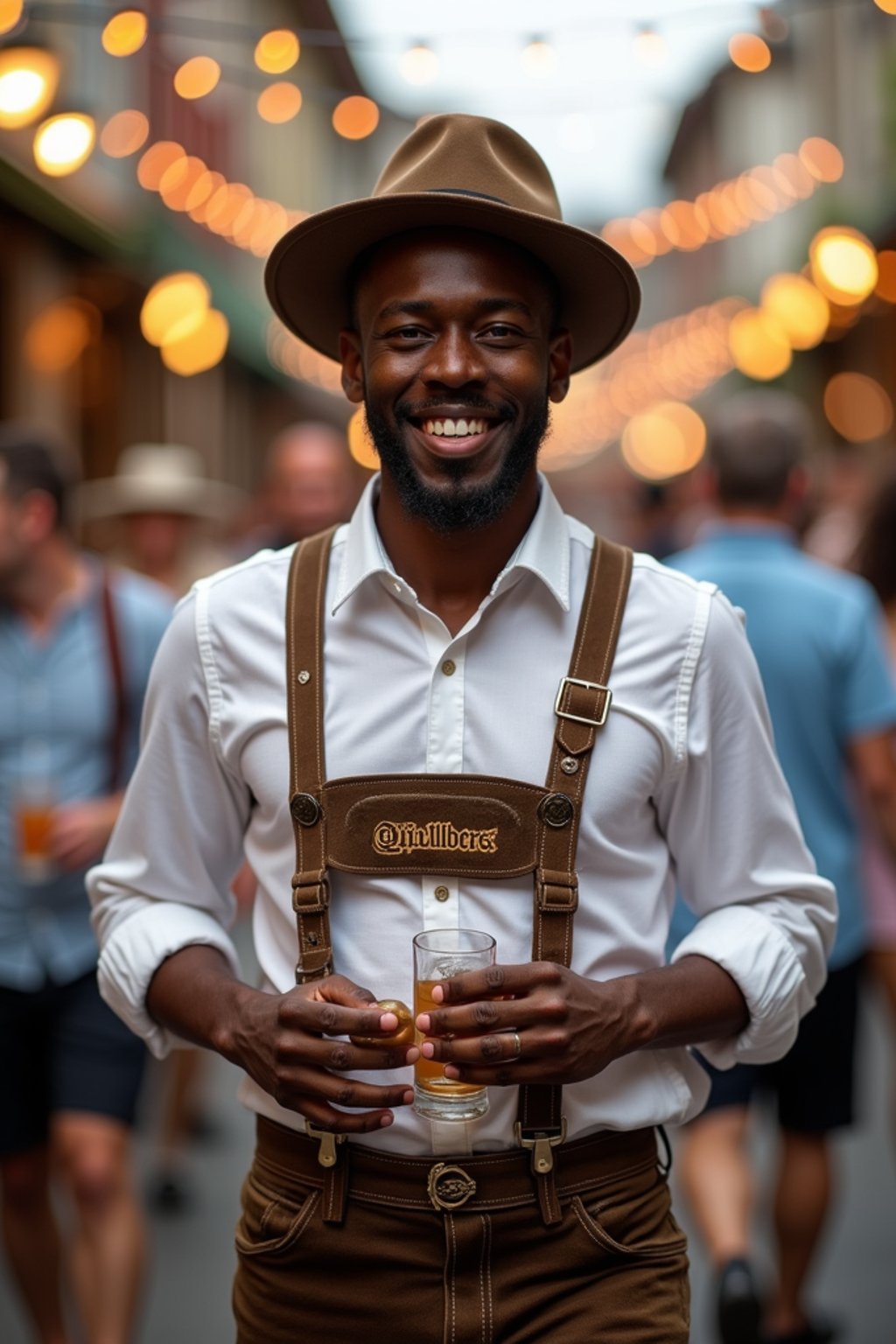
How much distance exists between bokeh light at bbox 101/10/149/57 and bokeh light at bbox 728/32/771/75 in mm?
2077

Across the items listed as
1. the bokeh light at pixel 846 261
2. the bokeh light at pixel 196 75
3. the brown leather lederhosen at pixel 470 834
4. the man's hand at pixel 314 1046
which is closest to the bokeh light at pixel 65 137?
the bokeh light at pixel 196 75

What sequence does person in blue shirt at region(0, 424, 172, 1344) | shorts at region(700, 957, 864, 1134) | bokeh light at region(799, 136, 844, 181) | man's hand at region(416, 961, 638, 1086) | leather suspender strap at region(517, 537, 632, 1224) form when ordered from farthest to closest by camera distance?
1. bokeh light at region(799, 136, 844, 181)
2. shorts at region(700, 957, 864, 1134)
3. person in blue shirt at region(0, 424, 172, 1344)
4. leather suspender strap at region(517, 537, 632, 1224)
5. man's hand at region(416, 961, 638, 1086)

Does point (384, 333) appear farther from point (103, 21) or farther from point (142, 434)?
point (142, 434)

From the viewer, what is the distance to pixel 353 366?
8.79 ft

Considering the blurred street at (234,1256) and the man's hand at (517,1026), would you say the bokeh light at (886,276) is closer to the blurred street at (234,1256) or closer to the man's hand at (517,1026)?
the blurred street at (234,1256)

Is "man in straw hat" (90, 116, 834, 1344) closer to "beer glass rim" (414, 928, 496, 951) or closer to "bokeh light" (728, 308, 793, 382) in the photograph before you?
"beer glass rim" (414, 928, 496, 951)

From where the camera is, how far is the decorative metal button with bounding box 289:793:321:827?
7.76 feet

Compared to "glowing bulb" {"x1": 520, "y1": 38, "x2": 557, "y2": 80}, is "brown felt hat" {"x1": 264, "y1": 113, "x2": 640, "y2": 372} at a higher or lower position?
lower

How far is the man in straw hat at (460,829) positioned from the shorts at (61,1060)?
57.9 inches

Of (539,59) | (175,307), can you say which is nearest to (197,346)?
(175,307)

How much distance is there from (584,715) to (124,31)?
3.76 meters

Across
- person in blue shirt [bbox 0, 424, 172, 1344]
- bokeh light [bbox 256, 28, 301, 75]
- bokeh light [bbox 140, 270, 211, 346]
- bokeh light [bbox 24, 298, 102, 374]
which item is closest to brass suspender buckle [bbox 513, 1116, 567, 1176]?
person in blue shirt [bbox 0, 424, 172, 1344]

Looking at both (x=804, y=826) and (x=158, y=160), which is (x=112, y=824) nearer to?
(x=804, y=826)

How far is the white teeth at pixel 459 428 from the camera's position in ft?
8.00
